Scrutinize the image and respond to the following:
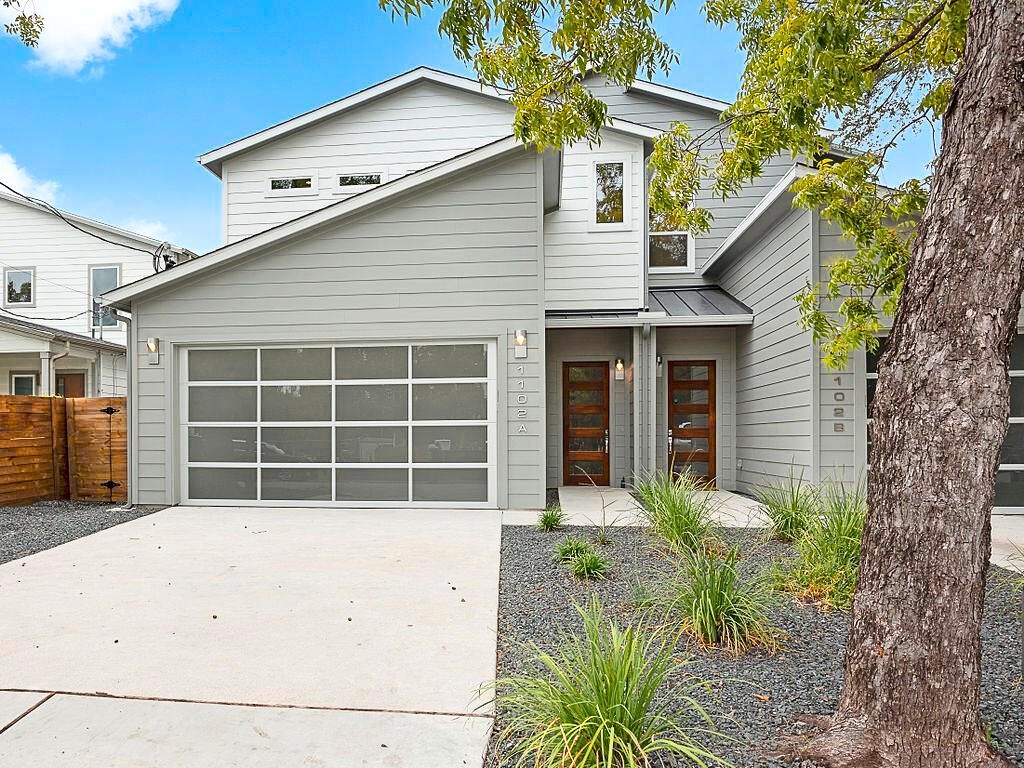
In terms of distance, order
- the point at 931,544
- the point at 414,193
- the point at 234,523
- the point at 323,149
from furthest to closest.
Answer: the point at 323,149
the point at 414,193
the point at 234,523
the point at 931,544

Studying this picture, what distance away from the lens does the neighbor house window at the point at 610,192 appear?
10094 millimetres

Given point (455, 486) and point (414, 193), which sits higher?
point (414, 193)

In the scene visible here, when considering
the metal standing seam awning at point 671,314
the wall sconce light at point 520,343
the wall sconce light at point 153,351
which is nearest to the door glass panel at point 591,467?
the metal standing seam awning at point 671,314

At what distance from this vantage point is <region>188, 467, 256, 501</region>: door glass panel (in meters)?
8.41

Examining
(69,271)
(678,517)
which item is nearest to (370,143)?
(69,271)

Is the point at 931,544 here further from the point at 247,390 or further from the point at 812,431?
the point at 247,390

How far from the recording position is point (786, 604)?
402 centimetres

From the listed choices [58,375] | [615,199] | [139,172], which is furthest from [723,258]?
[139,172]

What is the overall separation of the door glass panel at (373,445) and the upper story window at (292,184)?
5295 mm

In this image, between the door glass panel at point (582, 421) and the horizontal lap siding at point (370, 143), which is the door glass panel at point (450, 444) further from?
the horizontal lap siding at point (370, 143)

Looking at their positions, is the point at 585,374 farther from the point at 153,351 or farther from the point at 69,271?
the point at 69,271

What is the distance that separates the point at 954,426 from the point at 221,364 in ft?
27.2

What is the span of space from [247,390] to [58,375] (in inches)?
374

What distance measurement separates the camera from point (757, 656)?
3203 millimetres
